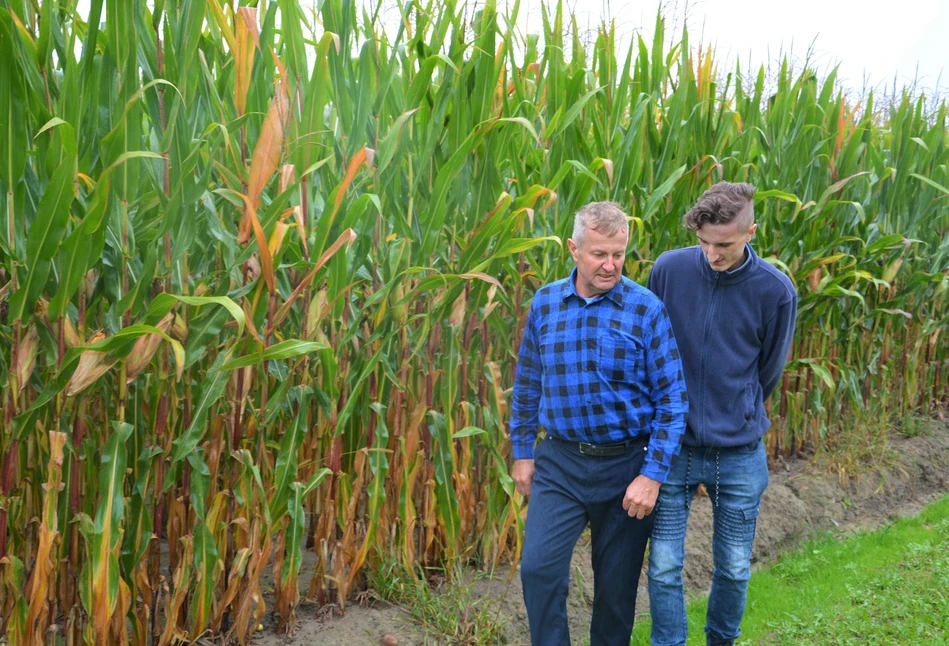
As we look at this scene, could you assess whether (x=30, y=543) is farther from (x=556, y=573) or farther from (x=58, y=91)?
→ (x=556, y=573)

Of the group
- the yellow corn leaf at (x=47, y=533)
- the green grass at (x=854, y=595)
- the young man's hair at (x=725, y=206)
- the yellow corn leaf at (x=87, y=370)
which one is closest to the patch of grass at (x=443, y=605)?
the green grass at (x=854, y=595)

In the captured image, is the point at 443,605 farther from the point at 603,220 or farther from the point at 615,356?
the point at 603,220

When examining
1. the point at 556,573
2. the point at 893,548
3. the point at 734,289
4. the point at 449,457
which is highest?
the point at 734,289

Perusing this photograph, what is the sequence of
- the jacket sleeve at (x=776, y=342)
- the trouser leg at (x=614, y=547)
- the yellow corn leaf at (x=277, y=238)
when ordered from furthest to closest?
the jacket sleeve at (x=776, y=342) → the trouser leg at (x=614, y=547) → the yellow corn leaf at (x=277, y=238)

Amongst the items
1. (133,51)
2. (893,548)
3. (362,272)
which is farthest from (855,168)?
(133,51)

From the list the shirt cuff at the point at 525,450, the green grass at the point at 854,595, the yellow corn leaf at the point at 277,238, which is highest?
the yellow corn leaf at the point at 277,238

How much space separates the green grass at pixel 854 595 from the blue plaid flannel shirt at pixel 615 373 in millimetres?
1309

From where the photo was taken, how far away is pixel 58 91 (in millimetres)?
2461

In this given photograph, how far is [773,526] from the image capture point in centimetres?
485

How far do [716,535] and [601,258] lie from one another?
1.29 metres

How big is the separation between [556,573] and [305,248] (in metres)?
1.40

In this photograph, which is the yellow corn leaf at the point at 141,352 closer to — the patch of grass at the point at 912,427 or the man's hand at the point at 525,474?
the man's hand at the point at 525,474

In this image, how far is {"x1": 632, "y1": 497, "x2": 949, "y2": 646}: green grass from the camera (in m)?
3.79

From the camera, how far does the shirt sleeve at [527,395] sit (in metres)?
3.05
